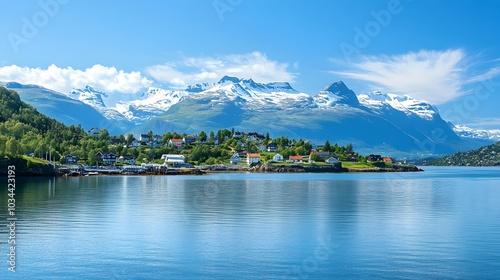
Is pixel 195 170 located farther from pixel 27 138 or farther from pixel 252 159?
pixel 27 138

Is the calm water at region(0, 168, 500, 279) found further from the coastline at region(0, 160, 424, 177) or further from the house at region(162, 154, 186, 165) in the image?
the house at region(162, 154, 186, 165)

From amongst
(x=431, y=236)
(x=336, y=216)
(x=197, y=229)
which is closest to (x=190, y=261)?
(x=197, y=229)

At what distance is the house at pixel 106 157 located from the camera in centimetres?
17388

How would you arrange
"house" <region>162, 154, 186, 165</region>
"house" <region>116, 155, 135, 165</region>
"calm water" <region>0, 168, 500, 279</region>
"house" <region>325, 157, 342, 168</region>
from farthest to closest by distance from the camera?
"house" <region>325, 157, 342, 168</region>, "house" <region>116, 155, 135, 165</region>, "house" <region>162, 154, 186, 165</region>, "calm water" <region>0, 168, 500, 279</region>

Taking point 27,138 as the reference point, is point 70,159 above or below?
below

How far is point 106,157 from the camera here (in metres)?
177

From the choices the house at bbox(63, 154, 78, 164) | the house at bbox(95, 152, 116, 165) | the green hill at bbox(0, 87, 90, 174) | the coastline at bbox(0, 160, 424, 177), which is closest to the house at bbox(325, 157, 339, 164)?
the coastline at bbox(0, 160, 424, 177)

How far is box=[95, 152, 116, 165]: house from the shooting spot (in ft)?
570

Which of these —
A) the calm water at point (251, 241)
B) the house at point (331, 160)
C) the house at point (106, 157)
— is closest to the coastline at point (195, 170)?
the house at point (331, 160)

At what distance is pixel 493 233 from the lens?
4009 cm

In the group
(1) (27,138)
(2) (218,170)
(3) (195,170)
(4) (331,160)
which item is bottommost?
(2) (218,170)

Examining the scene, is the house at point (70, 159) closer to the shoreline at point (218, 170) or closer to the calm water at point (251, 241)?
the shoreline at point (218, 170)

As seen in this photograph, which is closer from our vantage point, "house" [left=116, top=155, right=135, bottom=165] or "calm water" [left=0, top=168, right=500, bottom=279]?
"calm water" [left=0, top=168, right=500, bottom=279]

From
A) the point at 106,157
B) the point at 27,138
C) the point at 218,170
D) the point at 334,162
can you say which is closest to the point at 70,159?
the point at 27,138
